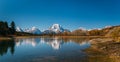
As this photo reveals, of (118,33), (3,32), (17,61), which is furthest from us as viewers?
(3,32)

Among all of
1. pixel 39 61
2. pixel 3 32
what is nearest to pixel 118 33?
pixel 39 61

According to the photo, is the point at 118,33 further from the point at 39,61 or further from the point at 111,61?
the point at 39,61

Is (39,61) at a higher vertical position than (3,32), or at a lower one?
lower

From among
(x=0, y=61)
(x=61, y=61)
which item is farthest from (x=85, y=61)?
(x=0, y=61)

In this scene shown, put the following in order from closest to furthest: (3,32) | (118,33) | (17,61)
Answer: (17,61), (118,33), (3,32)

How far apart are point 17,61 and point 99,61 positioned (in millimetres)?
17252

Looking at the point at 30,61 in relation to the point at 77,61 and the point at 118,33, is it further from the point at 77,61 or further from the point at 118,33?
the point at 118,33

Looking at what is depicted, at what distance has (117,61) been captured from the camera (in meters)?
40.2

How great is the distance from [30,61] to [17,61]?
2.69 meters

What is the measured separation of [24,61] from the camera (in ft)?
132

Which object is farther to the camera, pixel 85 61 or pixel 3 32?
pixel 3 32

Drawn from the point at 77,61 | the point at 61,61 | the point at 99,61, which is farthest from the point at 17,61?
the point at 99,61

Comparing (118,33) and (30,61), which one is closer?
(30,61)

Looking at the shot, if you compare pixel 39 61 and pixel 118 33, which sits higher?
pixel 118 33
